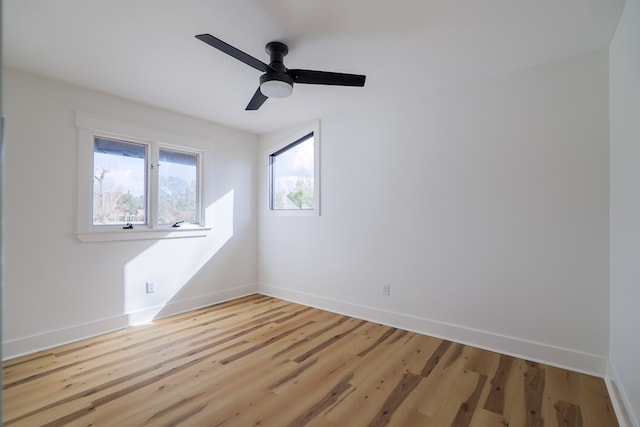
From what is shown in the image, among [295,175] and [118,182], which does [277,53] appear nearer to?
[295,175]

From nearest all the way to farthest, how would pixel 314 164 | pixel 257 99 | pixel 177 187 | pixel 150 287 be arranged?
1. pixel 257 99
2. pixel 150 287
3. pixel 177 187
4. pixel 314 164

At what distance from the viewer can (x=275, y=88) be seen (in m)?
2.27

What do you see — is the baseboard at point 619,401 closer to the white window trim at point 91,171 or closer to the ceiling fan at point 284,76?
the ceiling fan at point 284,76

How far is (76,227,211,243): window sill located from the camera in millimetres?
2973

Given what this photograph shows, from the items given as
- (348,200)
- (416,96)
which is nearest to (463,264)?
(348,200)

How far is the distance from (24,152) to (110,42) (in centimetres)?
126

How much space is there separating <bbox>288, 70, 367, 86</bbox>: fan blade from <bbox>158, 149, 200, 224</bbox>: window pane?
2111 millimetres

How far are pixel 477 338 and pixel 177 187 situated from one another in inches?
139

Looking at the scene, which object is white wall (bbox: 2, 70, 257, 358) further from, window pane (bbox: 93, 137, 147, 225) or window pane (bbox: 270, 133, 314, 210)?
window pane (bbox: 270, 133, 314, 210)

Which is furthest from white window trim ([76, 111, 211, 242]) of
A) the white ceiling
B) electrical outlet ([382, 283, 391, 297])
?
electrical outlet ([382, 283, 391, 297])

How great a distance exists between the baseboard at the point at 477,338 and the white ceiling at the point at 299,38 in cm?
224

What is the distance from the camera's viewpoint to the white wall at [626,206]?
1.68m

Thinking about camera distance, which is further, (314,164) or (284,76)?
(314,164)

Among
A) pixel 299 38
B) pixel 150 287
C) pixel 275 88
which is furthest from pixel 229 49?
pixel 150 287
